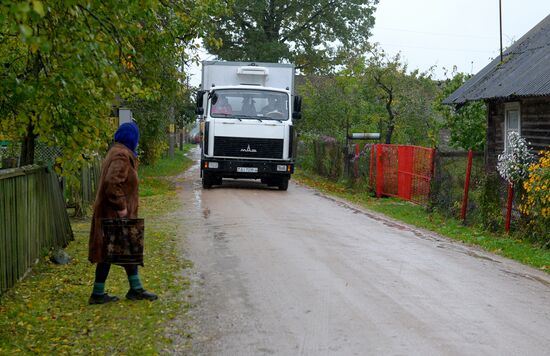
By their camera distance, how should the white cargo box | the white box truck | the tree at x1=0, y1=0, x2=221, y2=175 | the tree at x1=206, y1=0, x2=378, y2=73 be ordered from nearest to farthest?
the tree at x1=0, y1=0, x2=221, y2=175 < the white box truck < the white cargo box < the tree at x1=206, y1=0, x2=378, y2=73

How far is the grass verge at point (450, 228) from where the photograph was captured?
1163cm

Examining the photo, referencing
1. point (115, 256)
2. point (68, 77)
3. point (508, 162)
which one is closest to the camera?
point (68, 77)

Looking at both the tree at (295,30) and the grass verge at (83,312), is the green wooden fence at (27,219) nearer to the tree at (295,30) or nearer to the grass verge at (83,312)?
Result: the grass verge at (83,312)

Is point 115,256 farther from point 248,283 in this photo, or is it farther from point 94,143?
point 248,283

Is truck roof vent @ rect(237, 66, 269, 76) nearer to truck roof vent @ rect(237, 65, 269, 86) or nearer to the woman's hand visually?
truck roof vent @ rect(237, 65, 269, 86)

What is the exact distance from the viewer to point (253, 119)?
20969 mm

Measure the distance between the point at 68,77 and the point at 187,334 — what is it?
2.34 m

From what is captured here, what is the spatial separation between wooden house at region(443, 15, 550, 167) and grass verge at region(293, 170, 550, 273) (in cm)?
198

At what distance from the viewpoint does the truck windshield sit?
2108 centimetres

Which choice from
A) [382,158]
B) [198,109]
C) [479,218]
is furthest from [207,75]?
[479,218]

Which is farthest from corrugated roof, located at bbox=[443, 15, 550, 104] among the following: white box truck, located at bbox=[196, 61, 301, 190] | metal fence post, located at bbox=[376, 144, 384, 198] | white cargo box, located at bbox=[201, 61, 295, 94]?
white cargo box, located at bbox=[201, 61, 295, 94]

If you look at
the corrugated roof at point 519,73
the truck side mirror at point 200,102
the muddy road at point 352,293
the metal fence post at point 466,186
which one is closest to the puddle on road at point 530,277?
the muddy road at point 352,293

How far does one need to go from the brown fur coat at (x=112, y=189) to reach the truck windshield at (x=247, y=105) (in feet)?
45.2

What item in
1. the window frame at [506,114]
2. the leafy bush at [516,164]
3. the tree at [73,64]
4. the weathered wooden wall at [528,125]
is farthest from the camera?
the window frame at [506,114]
